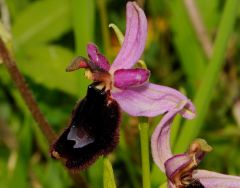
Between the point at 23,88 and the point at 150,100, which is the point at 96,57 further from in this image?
the point at 23,88

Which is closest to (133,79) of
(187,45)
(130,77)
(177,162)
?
(130,77)

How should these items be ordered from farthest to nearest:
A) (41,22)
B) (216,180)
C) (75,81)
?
(41,22) → (75,81) → (216,180)

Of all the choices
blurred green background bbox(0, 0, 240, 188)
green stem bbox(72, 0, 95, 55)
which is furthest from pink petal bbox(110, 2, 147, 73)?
blurred green background bbox(0, 0, 240, 188)

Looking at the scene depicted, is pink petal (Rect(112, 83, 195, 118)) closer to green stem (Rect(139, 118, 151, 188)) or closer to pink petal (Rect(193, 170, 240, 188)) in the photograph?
green stem (Rect(139, 118, 151, 188))

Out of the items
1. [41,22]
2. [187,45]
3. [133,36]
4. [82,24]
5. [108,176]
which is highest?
[133,36]

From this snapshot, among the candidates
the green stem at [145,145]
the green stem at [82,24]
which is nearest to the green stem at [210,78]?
the green stem at [82,24]

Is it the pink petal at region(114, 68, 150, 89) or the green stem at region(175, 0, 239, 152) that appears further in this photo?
the green stem at region(175, 0, 239, 152)

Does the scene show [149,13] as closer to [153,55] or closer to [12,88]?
[153,55]
